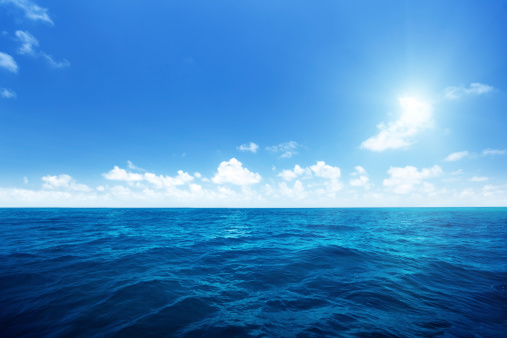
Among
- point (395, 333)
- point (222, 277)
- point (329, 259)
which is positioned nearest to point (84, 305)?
point (222, 277)

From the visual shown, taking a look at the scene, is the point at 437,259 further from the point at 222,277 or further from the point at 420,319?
the point at 222,277

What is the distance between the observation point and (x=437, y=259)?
14.0m

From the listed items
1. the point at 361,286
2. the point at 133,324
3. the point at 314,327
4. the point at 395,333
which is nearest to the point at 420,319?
the point at 395,333

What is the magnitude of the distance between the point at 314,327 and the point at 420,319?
4100mm

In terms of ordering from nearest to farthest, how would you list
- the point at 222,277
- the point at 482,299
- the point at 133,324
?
the point at 133,324 < the point at 482,299 < the point at 222,277

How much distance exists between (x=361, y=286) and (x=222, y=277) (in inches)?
285

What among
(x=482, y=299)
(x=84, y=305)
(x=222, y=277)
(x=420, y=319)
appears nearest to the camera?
(x=420, y=319)

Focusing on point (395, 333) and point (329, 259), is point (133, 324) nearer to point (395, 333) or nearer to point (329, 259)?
point (395, 333)

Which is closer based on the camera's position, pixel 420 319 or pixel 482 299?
pixel 420 319

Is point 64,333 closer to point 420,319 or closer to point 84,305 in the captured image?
point 84,305

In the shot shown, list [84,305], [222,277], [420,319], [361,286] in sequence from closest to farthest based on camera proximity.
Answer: [420,319] < [84,305] < [361,286] < [222,277]

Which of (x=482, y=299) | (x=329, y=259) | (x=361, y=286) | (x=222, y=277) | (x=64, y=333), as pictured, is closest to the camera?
(x=64, y=333)

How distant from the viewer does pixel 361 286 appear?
30.9 feet

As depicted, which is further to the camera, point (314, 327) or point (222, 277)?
point (222, 277)
